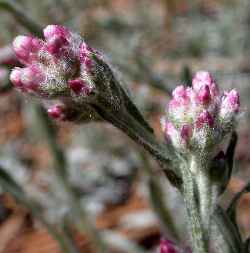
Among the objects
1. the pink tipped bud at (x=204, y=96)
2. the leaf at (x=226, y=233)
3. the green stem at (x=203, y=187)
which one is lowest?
the leaf at (x=226, y=233)

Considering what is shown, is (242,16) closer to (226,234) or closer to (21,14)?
(21,14)

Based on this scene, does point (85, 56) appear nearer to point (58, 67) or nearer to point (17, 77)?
point (58, 67)

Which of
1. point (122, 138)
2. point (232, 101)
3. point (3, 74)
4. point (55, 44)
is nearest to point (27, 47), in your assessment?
point (55, 44)

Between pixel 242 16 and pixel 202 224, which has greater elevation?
pixel 242 16

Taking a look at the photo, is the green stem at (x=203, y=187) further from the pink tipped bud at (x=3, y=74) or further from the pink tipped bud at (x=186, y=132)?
the pink tipped bud at (x=3, y=74)

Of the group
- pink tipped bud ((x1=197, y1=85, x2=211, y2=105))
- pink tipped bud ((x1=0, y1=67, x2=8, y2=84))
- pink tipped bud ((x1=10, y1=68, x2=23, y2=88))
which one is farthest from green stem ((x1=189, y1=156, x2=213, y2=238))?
pink tipped bud ((x1=0, y1=67, x2=8, y2=84))

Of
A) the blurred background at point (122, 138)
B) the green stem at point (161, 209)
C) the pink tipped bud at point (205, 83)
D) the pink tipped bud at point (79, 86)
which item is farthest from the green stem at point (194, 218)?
the blurred background at point (122, 138)

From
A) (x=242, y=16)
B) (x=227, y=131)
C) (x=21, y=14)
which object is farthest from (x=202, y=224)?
A: (x=242, y=16)
